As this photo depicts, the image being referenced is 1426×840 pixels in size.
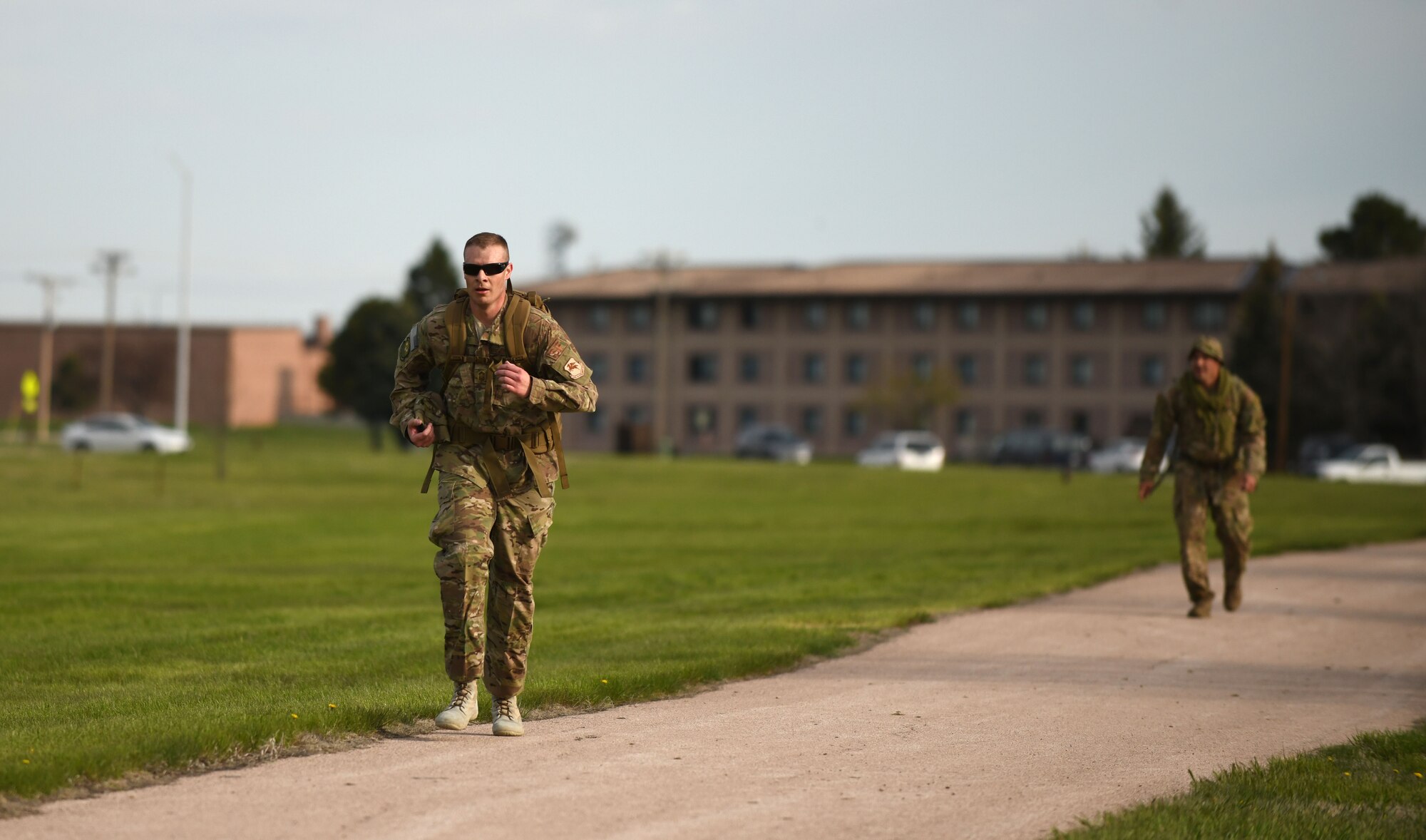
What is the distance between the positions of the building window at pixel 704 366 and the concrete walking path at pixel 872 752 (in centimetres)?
8432

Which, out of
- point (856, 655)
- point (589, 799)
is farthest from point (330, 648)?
point (589, 799)

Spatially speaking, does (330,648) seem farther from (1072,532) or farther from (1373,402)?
(1373,402)

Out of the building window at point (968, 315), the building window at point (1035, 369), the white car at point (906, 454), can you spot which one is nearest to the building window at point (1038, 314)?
the building window at point (1035, 369)

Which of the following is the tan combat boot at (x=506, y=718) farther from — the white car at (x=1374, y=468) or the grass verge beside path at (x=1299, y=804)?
the white car at (x=1374, y=468)

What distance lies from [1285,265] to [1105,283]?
9353 millimetres

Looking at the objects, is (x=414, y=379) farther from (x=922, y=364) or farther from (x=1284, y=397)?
(x=922, y=364)

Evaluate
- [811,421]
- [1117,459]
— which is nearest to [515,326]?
[1117,459]

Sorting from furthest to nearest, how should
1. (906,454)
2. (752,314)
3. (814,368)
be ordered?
(752,314) → (814,368) → (906,454)

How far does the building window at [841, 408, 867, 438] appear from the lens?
93500 mm

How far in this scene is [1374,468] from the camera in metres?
57.2

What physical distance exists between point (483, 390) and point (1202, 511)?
7835 mm

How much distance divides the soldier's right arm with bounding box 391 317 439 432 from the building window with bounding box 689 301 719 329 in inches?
3506

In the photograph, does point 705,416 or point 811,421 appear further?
point 705,416

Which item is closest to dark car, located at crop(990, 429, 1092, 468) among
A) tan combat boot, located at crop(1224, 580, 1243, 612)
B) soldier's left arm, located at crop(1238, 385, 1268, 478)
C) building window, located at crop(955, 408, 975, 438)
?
building window, located at crop(955, 408, 975, 438)
